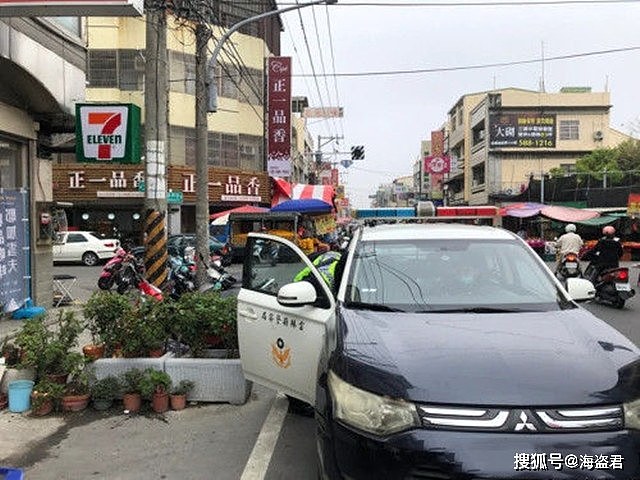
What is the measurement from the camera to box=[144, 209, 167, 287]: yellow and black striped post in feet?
33.6

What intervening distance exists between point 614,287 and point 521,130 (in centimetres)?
4822

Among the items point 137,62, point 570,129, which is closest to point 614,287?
point 137,62

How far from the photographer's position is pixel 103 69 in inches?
1329

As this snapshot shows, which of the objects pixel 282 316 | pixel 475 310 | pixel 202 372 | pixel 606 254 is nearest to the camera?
pixel 475 310

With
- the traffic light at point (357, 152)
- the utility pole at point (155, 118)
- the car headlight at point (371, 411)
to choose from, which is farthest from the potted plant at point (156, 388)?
the traffic light at point (357, 152)

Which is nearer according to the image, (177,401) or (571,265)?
(177,401)

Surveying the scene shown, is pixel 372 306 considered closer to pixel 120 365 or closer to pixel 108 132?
pixel 120 365

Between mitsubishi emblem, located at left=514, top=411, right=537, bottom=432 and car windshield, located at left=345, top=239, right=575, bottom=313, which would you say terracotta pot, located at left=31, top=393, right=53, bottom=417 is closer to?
car windshield, located at left=345, top=239, right=575, bottom=313

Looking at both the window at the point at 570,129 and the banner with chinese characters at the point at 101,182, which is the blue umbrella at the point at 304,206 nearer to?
the banner with chinese characters at the point at 101,182

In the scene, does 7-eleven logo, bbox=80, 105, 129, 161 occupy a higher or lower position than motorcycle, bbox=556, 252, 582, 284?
higher

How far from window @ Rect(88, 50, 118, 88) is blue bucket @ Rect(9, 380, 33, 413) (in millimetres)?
29915

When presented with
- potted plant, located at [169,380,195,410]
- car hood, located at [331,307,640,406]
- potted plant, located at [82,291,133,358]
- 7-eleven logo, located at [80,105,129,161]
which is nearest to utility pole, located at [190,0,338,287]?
7-eleven logo, located at [80,105,129,161]

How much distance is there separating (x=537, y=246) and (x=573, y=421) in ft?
98.4

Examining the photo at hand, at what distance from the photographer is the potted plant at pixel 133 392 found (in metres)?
6.09
